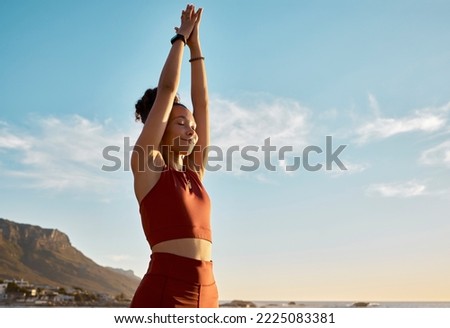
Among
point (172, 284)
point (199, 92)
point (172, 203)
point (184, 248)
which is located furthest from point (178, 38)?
point (172, 284)

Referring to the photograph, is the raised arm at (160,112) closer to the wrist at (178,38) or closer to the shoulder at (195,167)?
the wrist at (178,38)

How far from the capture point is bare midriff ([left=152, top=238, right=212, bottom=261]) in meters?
2.96

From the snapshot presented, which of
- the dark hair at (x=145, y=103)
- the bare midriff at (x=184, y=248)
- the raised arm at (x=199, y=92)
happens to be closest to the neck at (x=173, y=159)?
the raised arm at (x=199, y=92)

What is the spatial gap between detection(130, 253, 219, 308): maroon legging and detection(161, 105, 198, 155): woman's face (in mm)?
776

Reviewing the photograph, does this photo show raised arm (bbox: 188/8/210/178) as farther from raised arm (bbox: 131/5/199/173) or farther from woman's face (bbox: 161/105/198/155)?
raised arm (bbox: 131/5/199/173)

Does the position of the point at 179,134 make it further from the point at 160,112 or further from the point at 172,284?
the point at 172,284

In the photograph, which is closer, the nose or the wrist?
the nose

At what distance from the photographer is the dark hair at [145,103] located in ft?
12.3

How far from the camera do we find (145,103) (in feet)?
12.4

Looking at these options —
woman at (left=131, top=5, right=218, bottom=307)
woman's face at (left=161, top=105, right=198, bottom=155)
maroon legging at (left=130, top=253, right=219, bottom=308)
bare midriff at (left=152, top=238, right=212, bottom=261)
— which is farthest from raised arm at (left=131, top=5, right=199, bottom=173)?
maroon legging at (left=130, top=253, right=219, bottom=308)

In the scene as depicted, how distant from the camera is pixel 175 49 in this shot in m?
3.48
